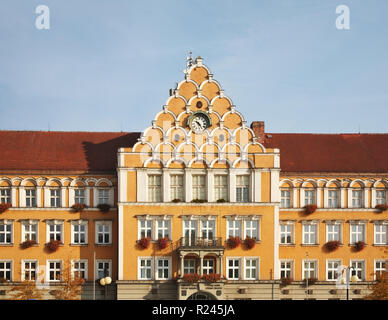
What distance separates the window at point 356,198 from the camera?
4731cm

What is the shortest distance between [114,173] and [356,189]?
1911 cm

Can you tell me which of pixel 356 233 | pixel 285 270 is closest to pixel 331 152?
pixel 356 233

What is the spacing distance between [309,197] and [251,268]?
7.46m

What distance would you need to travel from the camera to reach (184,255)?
4347cm

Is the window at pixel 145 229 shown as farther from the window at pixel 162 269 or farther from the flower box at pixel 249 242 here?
the flower box at pixel 249 242

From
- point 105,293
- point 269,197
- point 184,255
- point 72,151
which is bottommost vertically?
point 105,293

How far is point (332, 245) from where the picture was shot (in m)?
46.3

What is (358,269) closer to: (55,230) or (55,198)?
(55,230)

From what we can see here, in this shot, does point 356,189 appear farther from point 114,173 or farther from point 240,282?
point 114,173

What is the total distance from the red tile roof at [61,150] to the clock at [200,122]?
6160mm

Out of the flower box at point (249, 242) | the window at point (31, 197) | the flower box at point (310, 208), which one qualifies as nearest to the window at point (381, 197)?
the flower box at point (310, 208)

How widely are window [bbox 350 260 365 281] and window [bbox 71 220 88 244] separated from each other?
2088 centimetres
